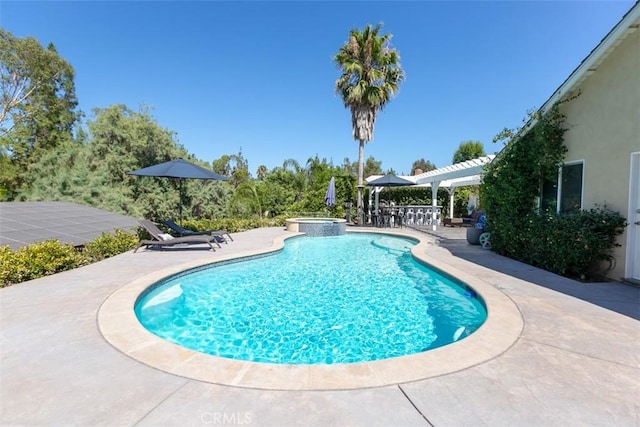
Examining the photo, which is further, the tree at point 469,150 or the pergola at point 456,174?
the tree at point 469,150

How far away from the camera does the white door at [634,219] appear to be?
574 centimetres

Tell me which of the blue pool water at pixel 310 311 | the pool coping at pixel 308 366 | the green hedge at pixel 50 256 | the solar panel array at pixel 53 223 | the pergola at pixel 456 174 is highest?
the pergola at pixel 456 174

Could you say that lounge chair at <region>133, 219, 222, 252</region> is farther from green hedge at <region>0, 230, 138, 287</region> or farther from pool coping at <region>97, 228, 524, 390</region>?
pool coping at <region>97, 228, 524, 390</region>

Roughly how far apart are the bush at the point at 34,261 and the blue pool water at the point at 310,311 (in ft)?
7.70

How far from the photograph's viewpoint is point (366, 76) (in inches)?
685

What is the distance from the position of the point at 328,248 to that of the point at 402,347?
7.53 meters

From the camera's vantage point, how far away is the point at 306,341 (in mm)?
4441

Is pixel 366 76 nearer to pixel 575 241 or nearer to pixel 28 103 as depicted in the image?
pixel 575 241

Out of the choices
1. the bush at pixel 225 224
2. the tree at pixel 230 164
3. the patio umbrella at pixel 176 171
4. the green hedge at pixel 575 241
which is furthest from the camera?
the tree at pixel 230 164

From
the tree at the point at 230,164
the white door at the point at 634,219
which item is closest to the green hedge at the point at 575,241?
the white door at the point at 634,219

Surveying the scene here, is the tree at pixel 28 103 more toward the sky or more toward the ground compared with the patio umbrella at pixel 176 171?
more toward the sky

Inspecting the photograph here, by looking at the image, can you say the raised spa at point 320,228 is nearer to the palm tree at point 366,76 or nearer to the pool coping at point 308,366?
the palm tree at point 366,76

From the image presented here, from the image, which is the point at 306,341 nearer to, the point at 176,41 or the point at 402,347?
the point at 402,347

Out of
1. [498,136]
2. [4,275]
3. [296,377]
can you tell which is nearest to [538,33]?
[498,136]
